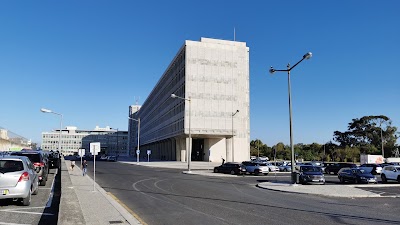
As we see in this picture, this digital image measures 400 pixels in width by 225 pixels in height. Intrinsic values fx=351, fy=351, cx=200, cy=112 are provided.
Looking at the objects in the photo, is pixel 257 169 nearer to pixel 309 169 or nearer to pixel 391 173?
pixel 309 169

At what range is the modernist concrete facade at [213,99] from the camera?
67.9 metres

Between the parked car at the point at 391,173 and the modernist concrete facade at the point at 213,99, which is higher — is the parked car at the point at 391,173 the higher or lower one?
the lower one

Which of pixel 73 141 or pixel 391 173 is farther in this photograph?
pixel 73 141

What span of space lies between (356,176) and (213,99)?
4408cm

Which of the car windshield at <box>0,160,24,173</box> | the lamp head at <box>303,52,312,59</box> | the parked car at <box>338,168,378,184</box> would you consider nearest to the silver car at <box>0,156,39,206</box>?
the car windshield at <box>0,160,24,173</box>

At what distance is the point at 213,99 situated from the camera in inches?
2729

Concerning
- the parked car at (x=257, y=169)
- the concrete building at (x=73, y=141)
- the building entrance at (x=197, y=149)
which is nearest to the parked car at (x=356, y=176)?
the parked car at (x=257, y=169)

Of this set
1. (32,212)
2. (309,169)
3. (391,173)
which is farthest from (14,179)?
(391,173)

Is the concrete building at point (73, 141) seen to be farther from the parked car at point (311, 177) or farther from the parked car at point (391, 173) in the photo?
the parked car at point (311, 177)

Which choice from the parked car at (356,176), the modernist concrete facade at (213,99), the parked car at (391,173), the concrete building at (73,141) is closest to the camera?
the parked car at (356,176)

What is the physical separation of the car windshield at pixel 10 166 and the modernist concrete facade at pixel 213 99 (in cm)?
5374

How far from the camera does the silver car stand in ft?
36.8

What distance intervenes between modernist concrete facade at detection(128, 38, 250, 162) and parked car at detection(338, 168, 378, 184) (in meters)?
36.4

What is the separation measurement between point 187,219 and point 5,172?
6.15 metres
